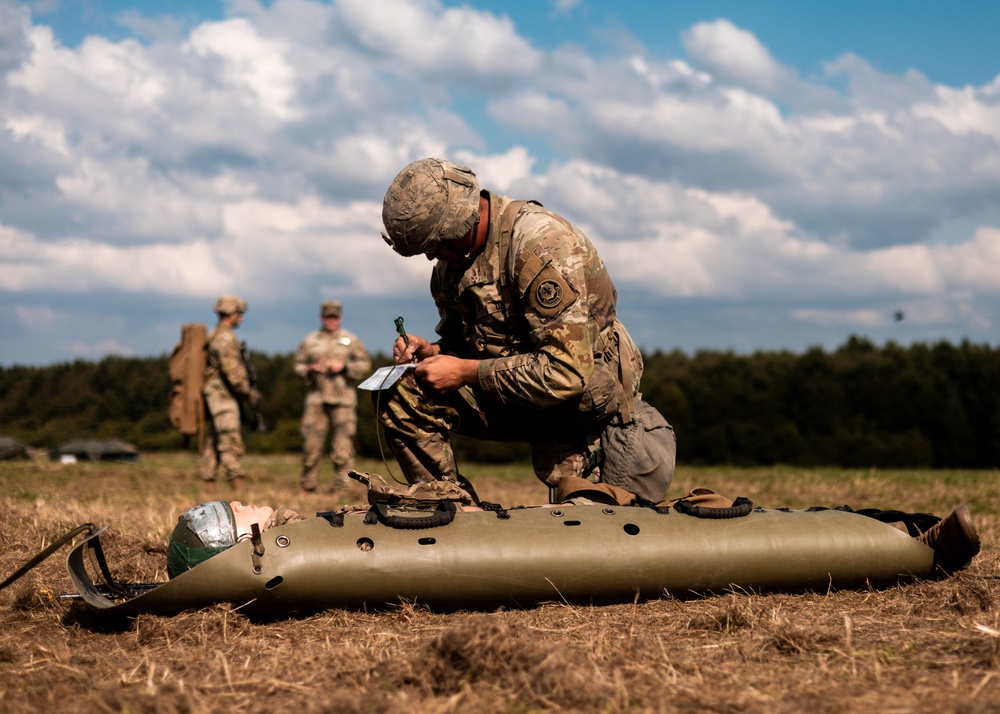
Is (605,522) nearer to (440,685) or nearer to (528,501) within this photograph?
(440,685)

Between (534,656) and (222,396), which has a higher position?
(222,396)

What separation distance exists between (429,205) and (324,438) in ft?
27.2

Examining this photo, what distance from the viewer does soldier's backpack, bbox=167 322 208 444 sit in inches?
483

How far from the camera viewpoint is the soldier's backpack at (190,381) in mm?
12266

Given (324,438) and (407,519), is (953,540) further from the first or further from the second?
(324,438)

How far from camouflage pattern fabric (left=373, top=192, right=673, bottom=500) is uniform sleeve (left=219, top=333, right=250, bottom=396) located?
7.54 meters

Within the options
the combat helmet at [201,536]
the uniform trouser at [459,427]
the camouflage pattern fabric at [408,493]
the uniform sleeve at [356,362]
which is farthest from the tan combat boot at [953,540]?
the uniform sleeve at [356,362]

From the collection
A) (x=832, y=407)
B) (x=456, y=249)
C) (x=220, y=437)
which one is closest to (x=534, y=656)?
(x=456, y=249)

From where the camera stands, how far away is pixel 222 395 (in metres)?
12.2

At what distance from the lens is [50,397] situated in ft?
84.1

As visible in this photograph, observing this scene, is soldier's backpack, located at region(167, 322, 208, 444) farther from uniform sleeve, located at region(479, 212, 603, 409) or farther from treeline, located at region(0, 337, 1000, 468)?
uniform sleeve, located at region(479, 212, 603, 409)

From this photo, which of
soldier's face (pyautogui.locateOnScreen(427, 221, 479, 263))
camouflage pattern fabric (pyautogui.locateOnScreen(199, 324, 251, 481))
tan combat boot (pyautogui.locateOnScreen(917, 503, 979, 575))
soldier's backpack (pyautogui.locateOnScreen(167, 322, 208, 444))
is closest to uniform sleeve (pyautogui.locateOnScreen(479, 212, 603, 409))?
soldier's face (pyautogui.locateOnScreen(427, 221, 479, 263))

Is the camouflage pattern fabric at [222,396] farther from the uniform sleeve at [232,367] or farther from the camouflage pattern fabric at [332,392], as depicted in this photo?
the camouflage pattern fabric at [332,392]

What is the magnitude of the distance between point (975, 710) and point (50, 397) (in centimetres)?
2682
